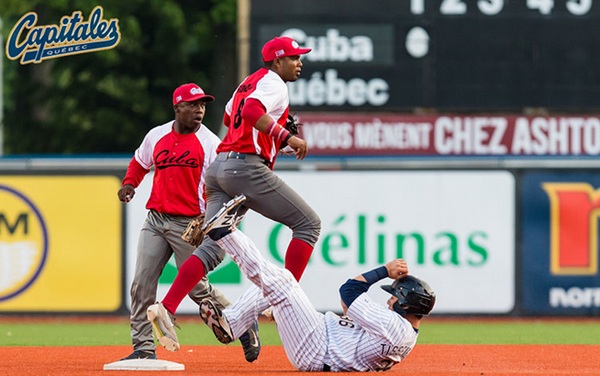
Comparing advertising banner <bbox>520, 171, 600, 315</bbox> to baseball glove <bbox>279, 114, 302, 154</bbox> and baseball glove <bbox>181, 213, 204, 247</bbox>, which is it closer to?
baseball glove <bbox>279, 114, 302, 154</bbox>

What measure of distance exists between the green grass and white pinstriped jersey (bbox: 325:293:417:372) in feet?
9.14

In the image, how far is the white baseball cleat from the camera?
316 inches

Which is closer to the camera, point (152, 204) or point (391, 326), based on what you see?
point (391, 326)

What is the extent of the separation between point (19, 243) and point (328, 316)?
537 cm

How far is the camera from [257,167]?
8.41 metres

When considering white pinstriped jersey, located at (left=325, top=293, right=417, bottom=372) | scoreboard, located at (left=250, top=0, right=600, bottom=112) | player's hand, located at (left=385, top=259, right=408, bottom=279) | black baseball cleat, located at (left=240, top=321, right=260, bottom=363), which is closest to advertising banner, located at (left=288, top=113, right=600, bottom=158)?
scoreboard, located at (left=250, top=0, right=600, bottom=112)

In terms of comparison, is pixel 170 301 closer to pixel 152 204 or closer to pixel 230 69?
pixel 152 204

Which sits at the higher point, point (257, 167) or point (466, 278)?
point (257, 167)

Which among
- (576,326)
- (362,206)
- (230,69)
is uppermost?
(230,69)

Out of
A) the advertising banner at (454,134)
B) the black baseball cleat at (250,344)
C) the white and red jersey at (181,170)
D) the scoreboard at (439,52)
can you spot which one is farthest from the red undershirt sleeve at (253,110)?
the advertising banner at (454,134)

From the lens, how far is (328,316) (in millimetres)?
8359

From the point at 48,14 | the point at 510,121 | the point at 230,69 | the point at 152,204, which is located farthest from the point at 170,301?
the point at 230,69

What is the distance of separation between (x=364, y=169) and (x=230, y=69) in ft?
34.7

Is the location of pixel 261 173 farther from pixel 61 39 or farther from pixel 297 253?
pixel 61 39
